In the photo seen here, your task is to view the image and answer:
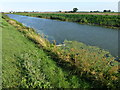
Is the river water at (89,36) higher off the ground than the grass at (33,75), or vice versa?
the river water at (89,36)

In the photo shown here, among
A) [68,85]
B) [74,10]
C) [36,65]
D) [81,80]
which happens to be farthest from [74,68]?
[74,10]

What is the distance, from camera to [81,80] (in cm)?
535

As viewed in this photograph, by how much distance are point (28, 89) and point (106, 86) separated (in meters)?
2.93

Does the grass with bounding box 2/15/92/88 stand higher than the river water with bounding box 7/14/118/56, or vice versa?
the river water with bounding box 7/14/118/56

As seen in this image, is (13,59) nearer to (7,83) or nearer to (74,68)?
(7,83)

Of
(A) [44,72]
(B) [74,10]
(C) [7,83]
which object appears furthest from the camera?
(B) [74,10]

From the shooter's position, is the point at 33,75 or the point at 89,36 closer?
the point at 33,75

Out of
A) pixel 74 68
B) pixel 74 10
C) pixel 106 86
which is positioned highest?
pixel 74 10

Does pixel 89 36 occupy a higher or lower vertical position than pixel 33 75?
higher

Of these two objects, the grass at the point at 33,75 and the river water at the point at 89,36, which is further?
the river water at the point at 89,36

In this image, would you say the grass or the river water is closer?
the grass

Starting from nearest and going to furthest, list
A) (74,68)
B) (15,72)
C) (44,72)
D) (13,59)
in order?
1. (15,72)
2. (44,72)
3. (13,59)
4. (74,68)

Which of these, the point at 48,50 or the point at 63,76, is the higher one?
the point at 48,50

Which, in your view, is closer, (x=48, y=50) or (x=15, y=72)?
(x=15, y=72)
